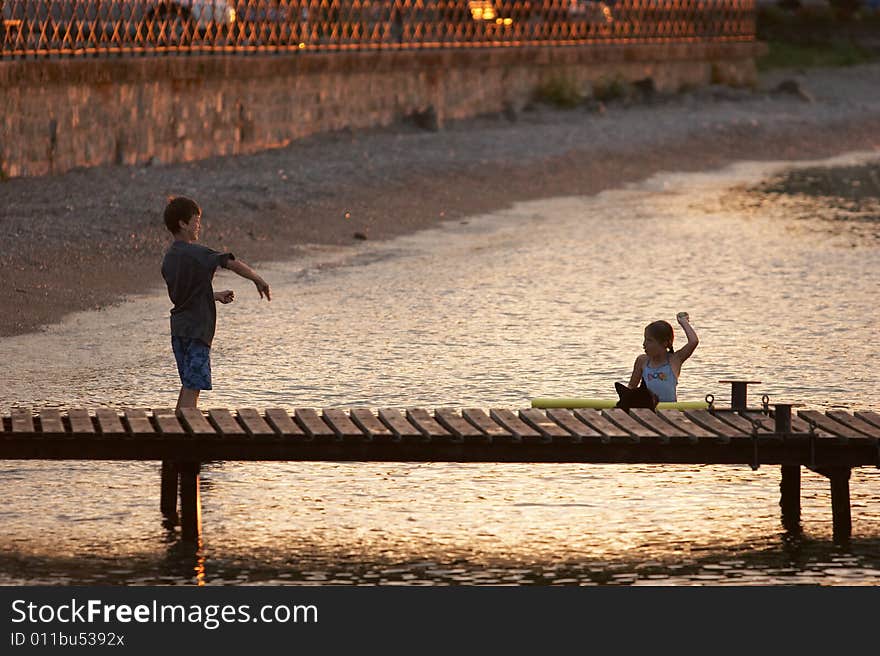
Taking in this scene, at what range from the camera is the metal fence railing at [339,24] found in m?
24.4

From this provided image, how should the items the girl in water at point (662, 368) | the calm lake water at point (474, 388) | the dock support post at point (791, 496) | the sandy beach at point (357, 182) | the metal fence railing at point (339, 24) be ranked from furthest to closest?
1. the metal fence railing at point (339, 24)
2. the sandy beach at point (357, 182)
3. the girl in water at point (662, 368)
4. the dock support post at point (791, 496)
5. the calm lake water at point (474, 388)

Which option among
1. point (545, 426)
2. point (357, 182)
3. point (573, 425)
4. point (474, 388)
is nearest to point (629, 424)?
point (573, 425)

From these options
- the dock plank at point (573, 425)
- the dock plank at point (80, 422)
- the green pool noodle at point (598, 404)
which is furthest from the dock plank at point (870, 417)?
the dock plank at point (80, 422)

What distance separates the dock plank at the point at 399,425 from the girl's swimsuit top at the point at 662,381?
5.15 feet

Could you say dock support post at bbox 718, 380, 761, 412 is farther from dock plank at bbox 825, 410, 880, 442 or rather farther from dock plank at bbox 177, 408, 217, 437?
dock plank at bbox 177, 408, 217, 437

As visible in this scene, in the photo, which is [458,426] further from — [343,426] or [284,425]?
[284,425]

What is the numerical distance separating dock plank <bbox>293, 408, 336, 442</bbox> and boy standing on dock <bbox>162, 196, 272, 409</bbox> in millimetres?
890

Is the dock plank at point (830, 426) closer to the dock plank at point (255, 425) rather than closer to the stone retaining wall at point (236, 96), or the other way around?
the dock plank at point (255, 425)

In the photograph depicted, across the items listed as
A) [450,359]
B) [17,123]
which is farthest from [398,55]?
→ [450,359]

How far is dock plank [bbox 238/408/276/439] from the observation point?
8.38 metres

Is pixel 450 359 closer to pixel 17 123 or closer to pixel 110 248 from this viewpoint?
pixel 110 248

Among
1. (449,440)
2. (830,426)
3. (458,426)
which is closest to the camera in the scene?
(449,440)

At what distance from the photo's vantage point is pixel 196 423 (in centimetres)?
858

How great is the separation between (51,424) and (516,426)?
2009 mm
